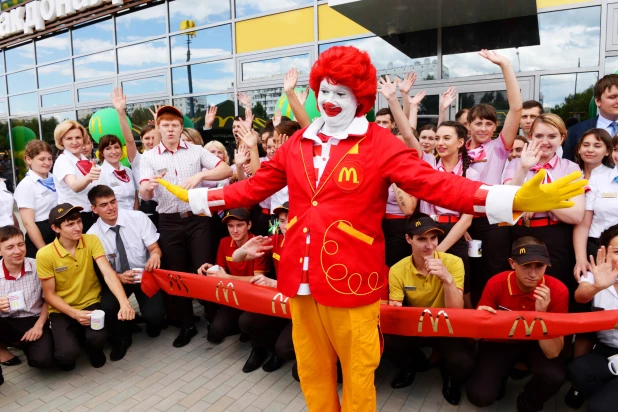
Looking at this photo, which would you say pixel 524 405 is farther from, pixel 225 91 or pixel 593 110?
pixel 225 91

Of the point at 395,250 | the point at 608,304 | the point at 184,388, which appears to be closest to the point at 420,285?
the point at 395,250

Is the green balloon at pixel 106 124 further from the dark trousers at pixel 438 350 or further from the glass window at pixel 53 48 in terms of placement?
the dark trousers at pixel 438 350

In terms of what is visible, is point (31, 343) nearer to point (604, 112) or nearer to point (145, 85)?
point (604, 112)

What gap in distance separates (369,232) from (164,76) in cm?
899

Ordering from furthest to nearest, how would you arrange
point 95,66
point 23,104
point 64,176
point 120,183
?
1. point 23,104
2. point 95,66
3. point 120,183
4. point 64,176

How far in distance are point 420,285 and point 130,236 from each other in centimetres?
272

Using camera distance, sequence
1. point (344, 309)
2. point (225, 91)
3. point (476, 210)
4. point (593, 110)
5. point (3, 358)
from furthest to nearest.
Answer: point (225, 91) → point (593, 110) → point (3, 358) → point (344, 309) → point (476, 210)

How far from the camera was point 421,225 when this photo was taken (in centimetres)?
303

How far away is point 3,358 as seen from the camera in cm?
391

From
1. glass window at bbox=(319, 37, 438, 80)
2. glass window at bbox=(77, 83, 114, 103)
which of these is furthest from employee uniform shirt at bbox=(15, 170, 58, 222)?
glass window at bbox=(77, 83, 114, 103)

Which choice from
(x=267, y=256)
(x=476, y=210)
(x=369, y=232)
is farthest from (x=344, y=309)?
(x=267, y=256)

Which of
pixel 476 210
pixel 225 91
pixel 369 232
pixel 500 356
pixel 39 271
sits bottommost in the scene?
pixel 500 356

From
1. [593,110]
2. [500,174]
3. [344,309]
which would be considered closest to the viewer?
[344,309]

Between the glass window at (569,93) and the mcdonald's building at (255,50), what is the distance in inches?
0.5
